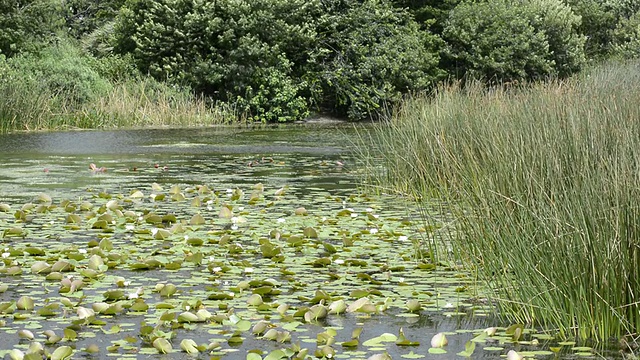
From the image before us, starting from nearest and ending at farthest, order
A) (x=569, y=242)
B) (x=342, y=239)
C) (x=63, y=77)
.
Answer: (x=569, y=242)
(x=342, y=239)
(x=63, y=77)

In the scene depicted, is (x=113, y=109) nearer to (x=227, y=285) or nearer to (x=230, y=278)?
(x=230, y=278)

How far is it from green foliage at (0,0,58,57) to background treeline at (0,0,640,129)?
0.12 ft

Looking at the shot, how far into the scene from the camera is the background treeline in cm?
2586

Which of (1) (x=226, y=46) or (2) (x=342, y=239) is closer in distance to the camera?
(2) (x=342, y=239)

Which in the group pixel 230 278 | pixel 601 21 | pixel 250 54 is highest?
pixel 601 21

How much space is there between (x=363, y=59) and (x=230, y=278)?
24084 mm

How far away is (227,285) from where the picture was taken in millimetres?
6191

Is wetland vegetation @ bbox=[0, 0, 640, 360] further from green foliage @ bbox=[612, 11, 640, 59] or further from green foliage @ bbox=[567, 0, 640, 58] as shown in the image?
green foliage @ bbox=[567, 0, 640, 58]

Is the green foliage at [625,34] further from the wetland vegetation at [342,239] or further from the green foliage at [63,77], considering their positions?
the wetland vegetation at [342,239]

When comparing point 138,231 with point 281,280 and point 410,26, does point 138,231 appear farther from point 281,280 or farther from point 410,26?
point 410,26

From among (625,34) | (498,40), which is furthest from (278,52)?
(625,34)

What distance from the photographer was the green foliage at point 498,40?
32.2m

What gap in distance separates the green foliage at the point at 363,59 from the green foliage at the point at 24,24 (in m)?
7.69

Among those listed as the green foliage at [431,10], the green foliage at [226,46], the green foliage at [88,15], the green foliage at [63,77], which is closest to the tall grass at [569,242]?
the green foliage at [63,77]
